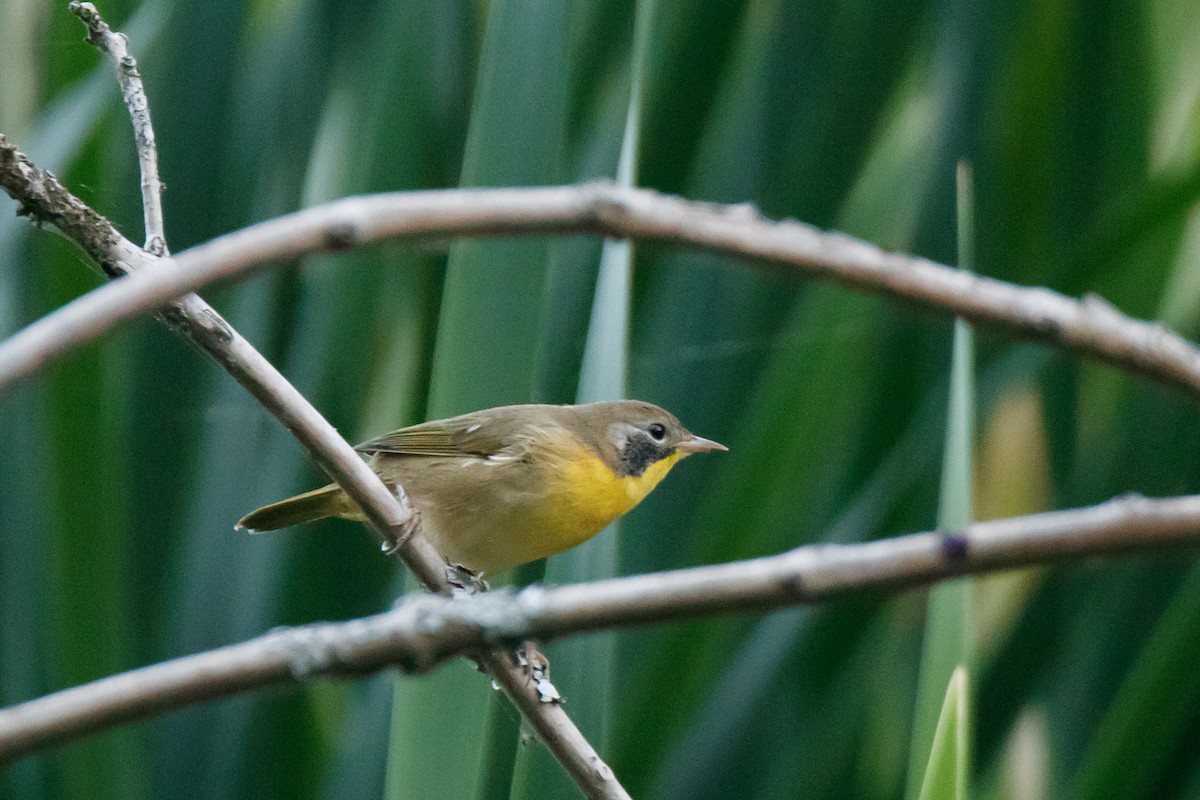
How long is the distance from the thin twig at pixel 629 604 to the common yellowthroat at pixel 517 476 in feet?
3.49

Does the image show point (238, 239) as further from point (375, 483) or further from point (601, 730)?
point (601, 730)

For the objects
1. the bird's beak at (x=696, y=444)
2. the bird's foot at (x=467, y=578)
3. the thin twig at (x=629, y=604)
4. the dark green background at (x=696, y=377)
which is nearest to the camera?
the thin twig at (x=629, y=604)

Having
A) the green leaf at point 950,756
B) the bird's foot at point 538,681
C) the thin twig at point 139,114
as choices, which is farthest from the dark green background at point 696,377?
the green leaf at point 950,756

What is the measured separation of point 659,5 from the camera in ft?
5.13

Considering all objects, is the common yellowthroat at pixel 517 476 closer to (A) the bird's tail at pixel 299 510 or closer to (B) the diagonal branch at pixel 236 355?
(A) the bird's tail at pixel 299 510

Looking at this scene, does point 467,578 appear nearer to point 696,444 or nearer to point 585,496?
point 585,496

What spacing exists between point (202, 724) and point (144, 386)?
18.5 inches

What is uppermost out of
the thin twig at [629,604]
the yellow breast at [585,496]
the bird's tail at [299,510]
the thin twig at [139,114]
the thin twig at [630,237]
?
the thin twig at [139,114]

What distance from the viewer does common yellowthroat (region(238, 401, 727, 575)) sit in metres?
1.46

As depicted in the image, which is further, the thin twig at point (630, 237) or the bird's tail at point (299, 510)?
the bird's tail at point (299, 510)

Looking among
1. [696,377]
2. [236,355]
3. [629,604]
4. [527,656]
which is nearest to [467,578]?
[527,656]

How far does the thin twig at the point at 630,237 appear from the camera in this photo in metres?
0.31

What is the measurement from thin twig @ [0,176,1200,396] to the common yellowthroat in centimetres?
108

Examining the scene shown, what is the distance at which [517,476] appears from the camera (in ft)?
5.05
